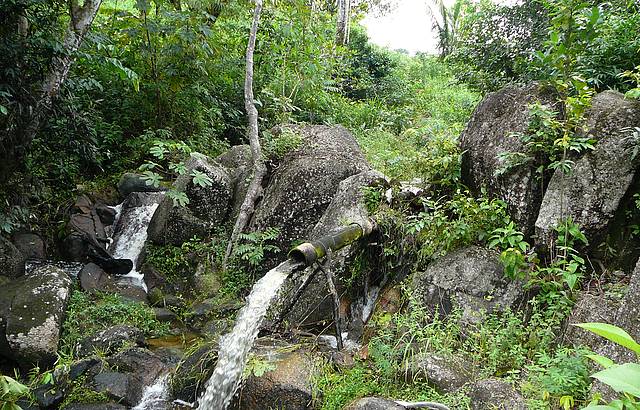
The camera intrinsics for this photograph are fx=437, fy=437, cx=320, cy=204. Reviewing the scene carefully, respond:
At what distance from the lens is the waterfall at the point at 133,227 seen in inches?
299

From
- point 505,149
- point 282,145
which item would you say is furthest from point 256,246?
point 505,149

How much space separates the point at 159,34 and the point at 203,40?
0.90 metres

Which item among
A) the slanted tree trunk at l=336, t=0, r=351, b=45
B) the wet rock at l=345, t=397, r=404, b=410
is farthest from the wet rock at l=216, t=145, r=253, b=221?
the slanted tree trunk at l=336, t=0, r=351, b=45

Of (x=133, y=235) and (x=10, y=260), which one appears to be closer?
(x=10, y=260)

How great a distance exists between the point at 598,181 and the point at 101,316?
20.0 feet

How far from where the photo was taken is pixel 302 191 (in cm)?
672

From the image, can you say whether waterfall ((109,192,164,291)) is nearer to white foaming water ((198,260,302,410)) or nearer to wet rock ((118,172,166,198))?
wet rock ((118,172,166,198))

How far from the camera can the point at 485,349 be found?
3.99m

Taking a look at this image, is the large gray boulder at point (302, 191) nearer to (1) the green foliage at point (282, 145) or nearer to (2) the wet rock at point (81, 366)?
(1) the green foliage at point (282, 145)

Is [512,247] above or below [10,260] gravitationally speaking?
above

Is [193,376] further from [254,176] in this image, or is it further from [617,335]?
[617,335]

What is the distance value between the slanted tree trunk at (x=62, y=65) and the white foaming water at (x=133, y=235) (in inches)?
99.7

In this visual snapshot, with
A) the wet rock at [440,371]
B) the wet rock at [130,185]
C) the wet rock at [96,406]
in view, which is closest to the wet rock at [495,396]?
the wet rock at [440,371]

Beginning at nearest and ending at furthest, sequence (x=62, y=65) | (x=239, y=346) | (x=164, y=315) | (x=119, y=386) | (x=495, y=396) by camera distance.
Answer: (x=495, y=396), (x=239, y=346), (x=119, y=386), (x=62, y=65), (x=164, y=315)
